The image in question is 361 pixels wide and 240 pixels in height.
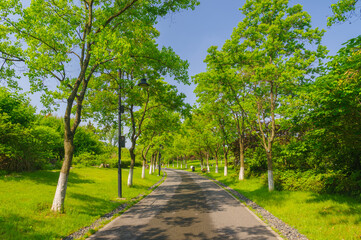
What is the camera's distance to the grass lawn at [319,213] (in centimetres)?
639

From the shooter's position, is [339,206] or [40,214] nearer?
[40,214]

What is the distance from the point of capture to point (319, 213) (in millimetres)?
8383

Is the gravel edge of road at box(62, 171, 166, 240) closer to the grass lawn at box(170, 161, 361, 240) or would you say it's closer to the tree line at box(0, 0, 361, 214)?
the tree line at box(0, 0, 361, 214)

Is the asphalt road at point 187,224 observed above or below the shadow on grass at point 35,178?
below

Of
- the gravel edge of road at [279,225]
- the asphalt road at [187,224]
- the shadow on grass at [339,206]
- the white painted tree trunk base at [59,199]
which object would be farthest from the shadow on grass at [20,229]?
the shadow on grass at [339,206]

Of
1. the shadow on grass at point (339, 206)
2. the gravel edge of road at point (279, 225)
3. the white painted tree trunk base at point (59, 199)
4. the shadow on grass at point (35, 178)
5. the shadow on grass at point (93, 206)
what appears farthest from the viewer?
the shadow on grass at point (35, 178)

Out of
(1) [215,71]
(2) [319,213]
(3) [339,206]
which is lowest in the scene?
(2) [319,213]

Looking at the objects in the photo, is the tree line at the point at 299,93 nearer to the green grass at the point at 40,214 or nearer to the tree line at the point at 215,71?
the tree line at the point at 215,71

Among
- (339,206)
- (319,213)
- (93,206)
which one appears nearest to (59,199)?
(93,206)

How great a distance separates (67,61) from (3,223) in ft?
22.5

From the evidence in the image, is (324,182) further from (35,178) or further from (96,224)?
(35,178)

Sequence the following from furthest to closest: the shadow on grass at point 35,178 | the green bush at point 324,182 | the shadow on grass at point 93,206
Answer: the shadow on grass at point 35,178
the green bush at point 324,182
the shadow on grass at point 93,206

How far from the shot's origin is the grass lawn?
639cm

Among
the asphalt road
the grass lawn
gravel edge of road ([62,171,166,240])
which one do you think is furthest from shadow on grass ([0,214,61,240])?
the grass lawn
